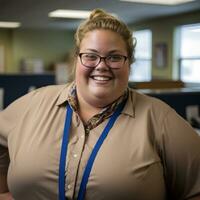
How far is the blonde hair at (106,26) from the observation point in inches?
50.2

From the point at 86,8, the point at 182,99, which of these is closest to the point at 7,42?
the point at 86,8

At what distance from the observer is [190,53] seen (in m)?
7.81

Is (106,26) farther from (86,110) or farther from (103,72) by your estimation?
(86,110)

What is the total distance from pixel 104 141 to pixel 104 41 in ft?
1.09

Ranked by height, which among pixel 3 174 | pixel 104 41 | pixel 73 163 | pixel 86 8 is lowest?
pixel 3 174

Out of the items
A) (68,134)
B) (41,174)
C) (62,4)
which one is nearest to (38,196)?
(41,174)

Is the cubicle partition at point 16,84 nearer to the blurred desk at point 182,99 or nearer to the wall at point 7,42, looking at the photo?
the blurred desk at point 182,99

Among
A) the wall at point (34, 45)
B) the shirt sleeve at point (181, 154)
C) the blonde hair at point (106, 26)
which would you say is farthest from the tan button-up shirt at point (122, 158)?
the wall at point (34, 45)

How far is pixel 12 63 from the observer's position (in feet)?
37.1

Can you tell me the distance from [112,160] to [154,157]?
135 millimetres

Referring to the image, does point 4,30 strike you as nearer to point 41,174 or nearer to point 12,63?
point 12,63

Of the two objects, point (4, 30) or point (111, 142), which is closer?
point (111, 142)

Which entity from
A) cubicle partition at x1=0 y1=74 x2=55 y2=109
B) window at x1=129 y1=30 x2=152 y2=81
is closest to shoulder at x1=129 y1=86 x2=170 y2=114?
cubicle partition at x1=0 y1=74 x2=55 y2=109

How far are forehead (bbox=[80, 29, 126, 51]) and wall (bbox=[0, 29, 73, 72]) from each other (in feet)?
33.7
